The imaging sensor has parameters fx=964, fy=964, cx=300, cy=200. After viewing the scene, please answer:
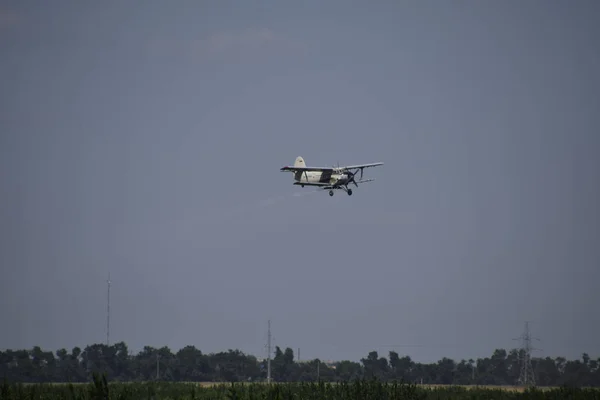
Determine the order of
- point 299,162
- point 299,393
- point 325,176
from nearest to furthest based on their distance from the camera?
point 299,393 < point 325,176 < point 299,162

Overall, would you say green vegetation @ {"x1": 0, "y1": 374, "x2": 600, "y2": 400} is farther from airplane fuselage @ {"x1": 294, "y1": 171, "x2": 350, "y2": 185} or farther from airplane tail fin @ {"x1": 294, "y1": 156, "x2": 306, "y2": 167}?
airplane tail fin @ {"x1": 294, "y1": 156, "x2": 306, "y2": 167}

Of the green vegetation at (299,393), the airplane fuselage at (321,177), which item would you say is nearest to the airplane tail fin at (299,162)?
the airplane fuselage at (321,177)

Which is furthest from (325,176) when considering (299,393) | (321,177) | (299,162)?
(299,393)

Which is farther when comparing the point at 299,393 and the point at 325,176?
the point at 325,176

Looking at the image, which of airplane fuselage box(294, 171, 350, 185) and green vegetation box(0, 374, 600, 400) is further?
airplane fuselage box(294, 171, 350, 185)

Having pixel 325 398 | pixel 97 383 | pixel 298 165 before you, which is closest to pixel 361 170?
pixel 298 165

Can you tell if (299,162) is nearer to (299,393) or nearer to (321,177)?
(321,177)

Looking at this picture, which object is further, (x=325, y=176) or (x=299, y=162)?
(x=299, y=162)

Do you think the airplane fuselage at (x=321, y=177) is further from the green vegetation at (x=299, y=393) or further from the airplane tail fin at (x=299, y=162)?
the green vegetation at (x=299, y=393)

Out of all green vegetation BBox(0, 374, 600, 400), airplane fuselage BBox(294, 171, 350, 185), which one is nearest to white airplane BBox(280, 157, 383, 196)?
airplane fuselage BBox(294, 171, 350, 185)

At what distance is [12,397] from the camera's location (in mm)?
81500

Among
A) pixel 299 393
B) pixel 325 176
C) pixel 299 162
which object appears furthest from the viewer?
pixel 299 162

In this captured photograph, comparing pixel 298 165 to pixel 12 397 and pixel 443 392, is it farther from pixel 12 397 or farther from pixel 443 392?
pixel 12 397

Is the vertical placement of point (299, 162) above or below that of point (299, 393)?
above
